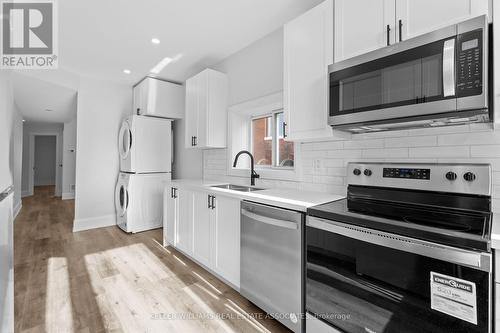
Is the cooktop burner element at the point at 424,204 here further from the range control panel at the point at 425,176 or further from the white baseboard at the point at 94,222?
the white baseboard at the point at 94,222

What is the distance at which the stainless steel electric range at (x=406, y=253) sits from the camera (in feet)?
3.00

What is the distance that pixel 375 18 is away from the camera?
1451mm

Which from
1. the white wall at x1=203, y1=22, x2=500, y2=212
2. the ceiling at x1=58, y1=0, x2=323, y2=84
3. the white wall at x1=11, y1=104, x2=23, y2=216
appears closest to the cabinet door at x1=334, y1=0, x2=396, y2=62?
the white wall at x1=203, y1=22, x2=500, y2=212

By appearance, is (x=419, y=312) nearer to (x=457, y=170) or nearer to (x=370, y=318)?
(x=370, y=318)

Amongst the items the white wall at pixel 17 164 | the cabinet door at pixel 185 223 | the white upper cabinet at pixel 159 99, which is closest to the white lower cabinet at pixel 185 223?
the cabinet door at pixel 185 223

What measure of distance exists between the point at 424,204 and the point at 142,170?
3.77 metres

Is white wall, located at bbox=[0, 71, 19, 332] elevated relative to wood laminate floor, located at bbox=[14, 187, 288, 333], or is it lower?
elevated

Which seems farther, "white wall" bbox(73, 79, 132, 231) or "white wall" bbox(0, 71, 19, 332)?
"white wall" bbox(73, 79, 132, 231)

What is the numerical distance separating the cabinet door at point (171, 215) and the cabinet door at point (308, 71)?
5.81ft

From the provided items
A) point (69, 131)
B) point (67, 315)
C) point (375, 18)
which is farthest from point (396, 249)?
point (69, 131)

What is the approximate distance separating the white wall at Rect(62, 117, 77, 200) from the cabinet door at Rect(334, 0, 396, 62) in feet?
27.7

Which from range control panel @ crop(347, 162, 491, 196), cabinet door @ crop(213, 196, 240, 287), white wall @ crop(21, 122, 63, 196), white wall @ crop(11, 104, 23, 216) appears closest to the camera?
range control panel @ crop(347, 162, 491, 196)

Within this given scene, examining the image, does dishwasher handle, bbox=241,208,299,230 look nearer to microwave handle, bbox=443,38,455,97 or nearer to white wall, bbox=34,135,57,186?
microwave handle, bbox=443,38,455,97

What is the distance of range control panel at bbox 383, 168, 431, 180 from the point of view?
140 centimetres
